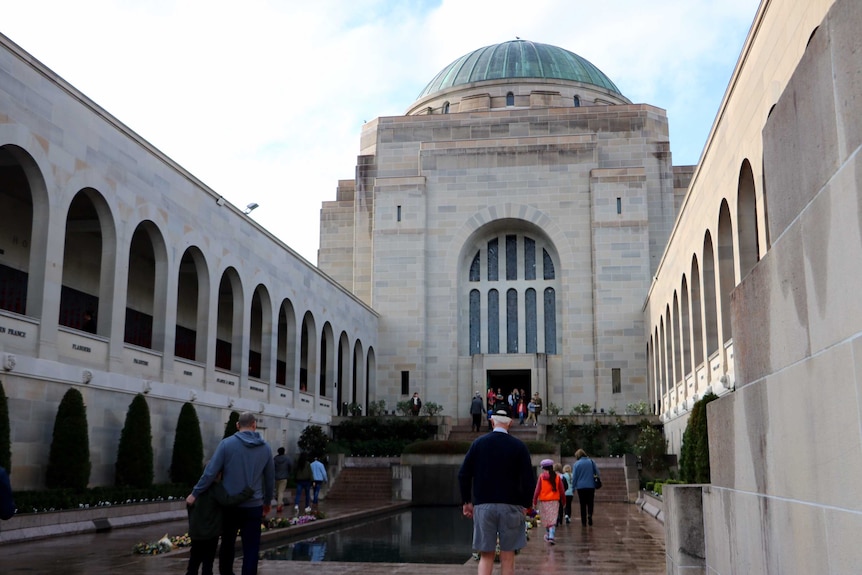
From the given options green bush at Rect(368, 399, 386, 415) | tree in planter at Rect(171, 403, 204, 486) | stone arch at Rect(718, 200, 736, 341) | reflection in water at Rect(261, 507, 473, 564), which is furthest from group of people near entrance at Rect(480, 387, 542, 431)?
reflection in water at Rect(261, 507, 473, 564)

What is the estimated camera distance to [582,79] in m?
53.4

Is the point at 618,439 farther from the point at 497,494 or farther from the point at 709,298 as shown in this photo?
the point at 497,494

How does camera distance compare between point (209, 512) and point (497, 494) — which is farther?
point (209, 512)

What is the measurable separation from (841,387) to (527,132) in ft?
136

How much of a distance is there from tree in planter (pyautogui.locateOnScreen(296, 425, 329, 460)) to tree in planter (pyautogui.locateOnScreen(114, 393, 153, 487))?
11.0m

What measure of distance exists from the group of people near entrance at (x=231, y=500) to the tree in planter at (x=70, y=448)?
32.8 ft

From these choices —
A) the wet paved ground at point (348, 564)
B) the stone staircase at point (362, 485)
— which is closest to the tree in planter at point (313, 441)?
the stone staircase at point (362, 485)

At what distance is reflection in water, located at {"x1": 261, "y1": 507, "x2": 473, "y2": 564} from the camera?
12.5 meters

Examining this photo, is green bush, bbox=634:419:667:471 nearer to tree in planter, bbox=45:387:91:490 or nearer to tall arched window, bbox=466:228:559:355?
tall arched window, bbox=466:228:559:355

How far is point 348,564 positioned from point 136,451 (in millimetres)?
10018

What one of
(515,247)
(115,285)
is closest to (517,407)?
(515,247)

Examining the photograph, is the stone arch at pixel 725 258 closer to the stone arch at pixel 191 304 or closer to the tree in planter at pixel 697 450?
the tree in planter at pixel 697 450

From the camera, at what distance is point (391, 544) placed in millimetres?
14500

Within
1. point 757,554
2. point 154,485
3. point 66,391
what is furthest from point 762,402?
point 154,485
